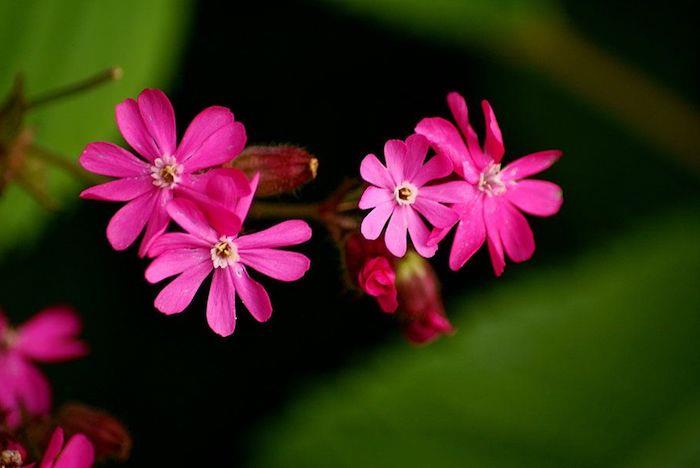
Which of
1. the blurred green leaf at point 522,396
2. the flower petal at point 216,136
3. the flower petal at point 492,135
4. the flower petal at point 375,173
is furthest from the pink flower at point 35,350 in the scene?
the flower petal at point 492,135

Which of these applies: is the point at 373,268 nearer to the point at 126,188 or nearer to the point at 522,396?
the point at 126,188

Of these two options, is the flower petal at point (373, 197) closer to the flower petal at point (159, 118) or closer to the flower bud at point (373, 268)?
the flower bud at point (373, 268)

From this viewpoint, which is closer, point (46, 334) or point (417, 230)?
point (417, 230)

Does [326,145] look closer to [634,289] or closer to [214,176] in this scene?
[634,289]

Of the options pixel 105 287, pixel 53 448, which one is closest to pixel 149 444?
pixel 105 287

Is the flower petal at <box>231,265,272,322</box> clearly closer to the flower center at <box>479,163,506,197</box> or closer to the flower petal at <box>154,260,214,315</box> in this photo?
the flower petal at <box>154,260,214,315</box>

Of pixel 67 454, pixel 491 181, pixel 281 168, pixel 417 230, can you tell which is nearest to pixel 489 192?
pixel 491 181

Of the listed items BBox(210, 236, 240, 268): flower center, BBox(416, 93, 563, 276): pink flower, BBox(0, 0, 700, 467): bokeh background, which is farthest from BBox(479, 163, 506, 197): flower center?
BBox(0, 0, 700, 467): bokeh background
